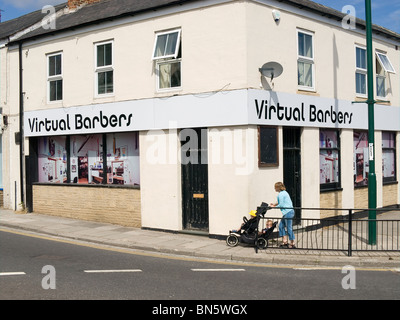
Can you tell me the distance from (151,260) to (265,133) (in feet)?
14.9

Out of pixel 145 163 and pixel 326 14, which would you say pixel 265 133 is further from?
pixel 326 14

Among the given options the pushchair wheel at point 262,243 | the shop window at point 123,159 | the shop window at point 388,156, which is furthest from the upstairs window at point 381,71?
the shop window at point 123,159

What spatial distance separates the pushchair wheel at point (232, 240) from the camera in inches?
444

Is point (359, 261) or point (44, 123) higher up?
point (44, 123)

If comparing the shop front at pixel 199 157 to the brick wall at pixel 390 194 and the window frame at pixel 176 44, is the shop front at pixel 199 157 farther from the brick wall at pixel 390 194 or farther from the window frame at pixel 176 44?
the window frame at pixel 176 44

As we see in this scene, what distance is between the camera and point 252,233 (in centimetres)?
1112

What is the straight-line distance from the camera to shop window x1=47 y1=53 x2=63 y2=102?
53.8 feet

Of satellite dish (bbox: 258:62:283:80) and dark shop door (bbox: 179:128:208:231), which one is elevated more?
satellite dish (bbox: 258:62:283:80)

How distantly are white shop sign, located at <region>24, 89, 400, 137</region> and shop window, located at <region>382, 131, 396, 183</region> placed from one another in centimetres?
64

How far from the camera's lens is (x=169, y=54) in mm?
13375

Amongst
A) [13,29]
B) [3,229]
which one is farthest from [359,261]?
[13,29]

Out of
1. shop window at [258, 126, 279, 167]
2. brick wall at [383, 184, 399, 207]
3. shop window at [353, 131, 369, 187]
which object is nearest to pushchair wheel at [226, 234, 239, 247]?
shop window at [258, 126, 279, 167]

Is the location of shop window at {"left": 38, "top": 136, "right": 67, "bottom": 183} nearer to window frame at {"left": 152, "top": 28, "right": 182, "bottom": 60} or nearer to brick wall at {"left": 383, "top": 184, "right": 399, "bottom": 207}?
window frame at {"left": 152, "top": 28, "right": 182, "bottom": 60}
